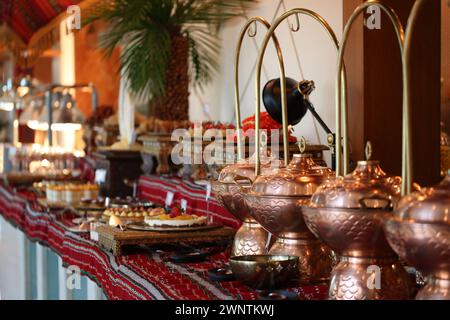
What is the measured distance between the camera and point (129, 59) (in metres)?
4.61

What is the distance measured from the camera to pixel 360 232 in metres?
1.56

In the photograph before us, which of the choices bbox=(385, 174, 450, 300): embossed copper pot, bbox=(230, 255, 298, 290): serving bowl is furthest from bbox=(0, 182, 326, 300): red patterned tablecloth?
bbox=(385, 174, 450, 300): embossed copper pot

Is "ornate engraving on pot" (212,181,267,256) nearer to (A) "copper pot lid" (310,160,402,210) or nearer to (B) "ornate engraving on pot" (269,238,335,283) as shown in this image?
(B) "ornate engraving on pot" (269,238,335,283)

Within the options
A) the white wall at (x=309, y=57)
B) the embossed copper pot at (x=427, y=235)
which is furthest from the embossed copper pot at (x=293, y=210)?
the white wall at (x=309, y=57)

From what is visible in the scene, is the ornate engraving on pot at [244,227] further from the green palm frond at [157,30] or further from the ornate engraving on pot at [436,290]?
the green palm frond at [157,30]

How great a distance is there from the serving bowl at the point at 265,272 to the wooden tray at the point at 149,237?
0.78 meters

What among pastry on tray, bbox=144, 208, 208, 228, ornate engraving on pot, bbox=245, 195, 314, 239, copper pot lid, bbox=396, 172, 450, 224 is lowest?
pastry on tray, bbox=144, 208, 208, 228

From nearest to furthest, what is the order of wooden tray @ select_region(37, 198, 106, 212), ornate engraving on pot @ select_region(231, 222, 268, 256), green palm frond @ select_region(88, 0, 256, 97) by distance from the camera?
ornate engraving on pot @ select_region(231, 222, 268, 256), wooden tray @ select_region(37, 198, 106, 212), green palm frond @ select_region(88, 0, 256, 97)

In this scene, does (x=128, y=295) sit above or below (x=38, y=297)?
above

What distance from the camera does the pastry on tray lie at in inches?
108

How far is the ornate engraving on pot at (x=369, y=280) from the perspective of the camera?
5.17ft
